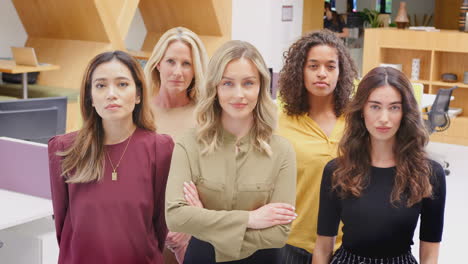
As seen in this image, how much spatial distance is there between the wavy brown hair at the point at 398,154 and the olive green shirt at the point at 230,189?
187mm

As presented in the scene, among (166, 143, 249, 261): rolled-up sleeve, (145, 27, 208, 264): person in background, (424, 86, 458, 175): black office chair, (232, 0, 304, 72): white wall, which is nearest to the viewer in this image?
(166, 143, 249, 261): rolled-up sleeve

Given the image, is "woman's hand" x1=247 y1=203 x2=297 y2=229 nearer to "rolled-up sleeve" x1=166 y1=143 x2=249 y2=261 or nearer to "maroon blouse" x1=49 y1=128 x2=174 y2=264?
"rolled-up sleeve" x1=166 y1=143 x2=249 y2=261

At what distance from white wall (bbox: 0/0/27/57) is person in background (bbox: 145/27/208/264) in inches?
A: 247

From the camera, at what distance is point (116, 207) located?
7.33 ft

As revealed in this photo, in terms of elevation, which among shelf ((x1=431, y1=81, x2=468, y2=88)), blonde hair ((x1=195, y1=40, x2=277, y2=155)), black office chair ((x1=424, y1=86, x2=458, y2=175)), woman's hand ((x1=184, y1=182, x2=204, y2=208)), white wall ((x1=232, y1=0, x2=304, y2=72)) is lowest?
black office chair ((x1=424, y1=86, x2=458, y2=175))

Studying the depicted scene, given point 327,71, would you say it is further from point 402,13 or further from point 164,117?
point 402,13

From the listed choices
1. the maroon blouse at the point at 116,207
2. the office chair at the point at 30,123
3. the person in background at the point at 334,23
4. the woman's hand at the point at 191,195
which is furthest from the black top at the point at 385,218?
the person in background at the point at 334,23

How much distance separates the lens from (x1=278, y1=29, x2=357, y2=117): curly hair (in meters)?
2.65

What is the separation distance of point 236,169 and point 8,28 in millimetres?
7221

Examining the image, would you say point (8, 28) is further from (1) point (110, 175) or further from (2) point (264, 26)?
(1) point (110, 175)

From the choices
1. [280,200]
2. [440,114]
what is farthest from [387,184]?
[440,114]

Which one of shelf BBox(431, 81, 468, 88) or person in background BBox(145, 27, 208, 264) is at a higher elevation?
person in background BBox(145, 27, 208, 264)

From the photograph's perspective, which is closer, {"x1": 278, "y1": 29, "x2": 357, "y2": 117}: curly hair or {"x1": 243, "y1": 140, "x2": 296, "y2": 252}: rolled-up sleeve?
{"x1": 243, "y1": 140, "x2": 296, "y2": 252}: rolled-up sleeve

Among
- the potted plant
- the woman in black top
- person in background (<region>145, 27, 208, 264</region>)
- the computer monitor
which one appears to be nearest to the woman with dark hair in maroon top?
person in background (<region>145, 27, 208, 264</region>)
